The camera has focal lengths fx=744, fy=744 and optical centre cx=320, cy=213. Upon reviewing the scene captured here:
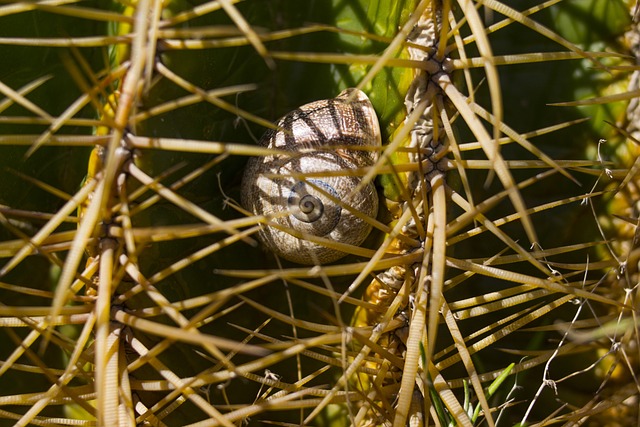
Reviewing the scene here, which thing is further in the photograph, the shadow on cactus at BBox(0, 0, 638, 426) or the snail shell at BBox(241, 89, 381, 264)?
the snail shell at BBox(241, 89, 381, 264)

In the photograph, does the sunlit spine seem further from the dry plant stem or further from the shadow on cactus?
the dry plant stem

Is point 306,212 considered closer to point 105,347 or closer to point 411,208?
point 411,208

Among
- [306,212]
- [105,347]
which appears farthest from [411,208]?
[105,347]

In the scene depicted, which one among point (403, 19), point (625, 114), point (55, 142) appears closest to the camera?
point (55, 142)

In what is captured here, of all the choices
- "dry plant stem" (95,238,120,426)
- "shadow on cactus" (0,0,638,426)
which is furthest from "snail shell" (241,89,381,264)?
"dry plant stem" (95,238,120,426)

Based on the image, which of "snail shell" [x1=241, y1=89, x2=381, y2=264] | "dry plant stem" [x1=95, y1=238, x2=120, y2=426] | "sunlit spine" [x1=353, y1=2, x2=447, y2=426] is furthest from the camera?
"snail shell" [x1=241, y1=89, x2=381, y2=264]

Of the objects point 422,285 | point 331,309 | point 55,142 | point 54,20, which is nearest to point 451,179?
point 422,285

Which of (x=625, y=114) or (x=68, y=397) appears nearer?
(x=68, y=397)

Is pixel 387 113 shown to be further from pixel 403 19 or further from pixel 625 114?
pixel 625 114
